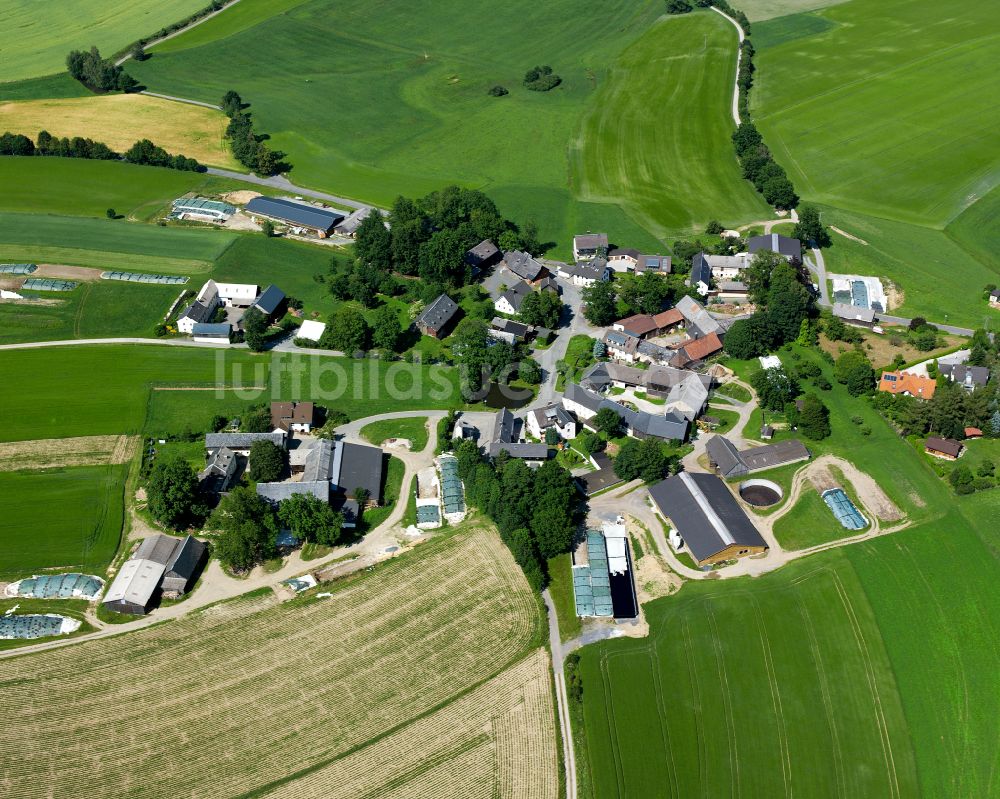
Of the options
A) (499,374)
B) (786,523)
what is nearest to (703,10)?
(499,374)

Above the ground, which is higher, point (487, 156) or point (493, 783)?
point (487, 156)

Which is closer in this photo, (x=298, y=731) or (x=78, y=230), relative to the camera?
(x=298, y=731)

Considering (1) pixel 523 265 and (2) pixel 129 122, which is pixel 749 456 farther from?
(2) pixel 129 122

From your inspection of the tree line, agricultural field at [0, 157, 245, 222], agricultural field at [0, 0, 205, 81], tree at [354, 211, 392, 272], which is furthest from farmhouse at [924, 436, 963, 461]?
agricultural field at [0, 0, 205, 81]

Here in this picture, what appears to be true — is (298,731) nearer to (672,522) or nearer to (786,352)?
(672,522)

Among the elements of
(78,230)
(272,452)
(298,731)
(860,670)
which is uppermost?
(78,230)

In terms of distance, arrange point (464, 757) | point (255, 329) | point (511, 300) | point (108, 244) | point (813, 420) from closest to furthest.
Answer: point (464, 757)
point (813, 420)
point (255, 329)
point (511, 300)
point (108, 244)

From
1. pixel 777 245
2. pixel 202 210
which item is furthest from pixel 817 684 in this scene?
pixel 202 210

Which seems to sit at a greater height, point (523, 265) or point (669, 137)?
point (669, 137)
